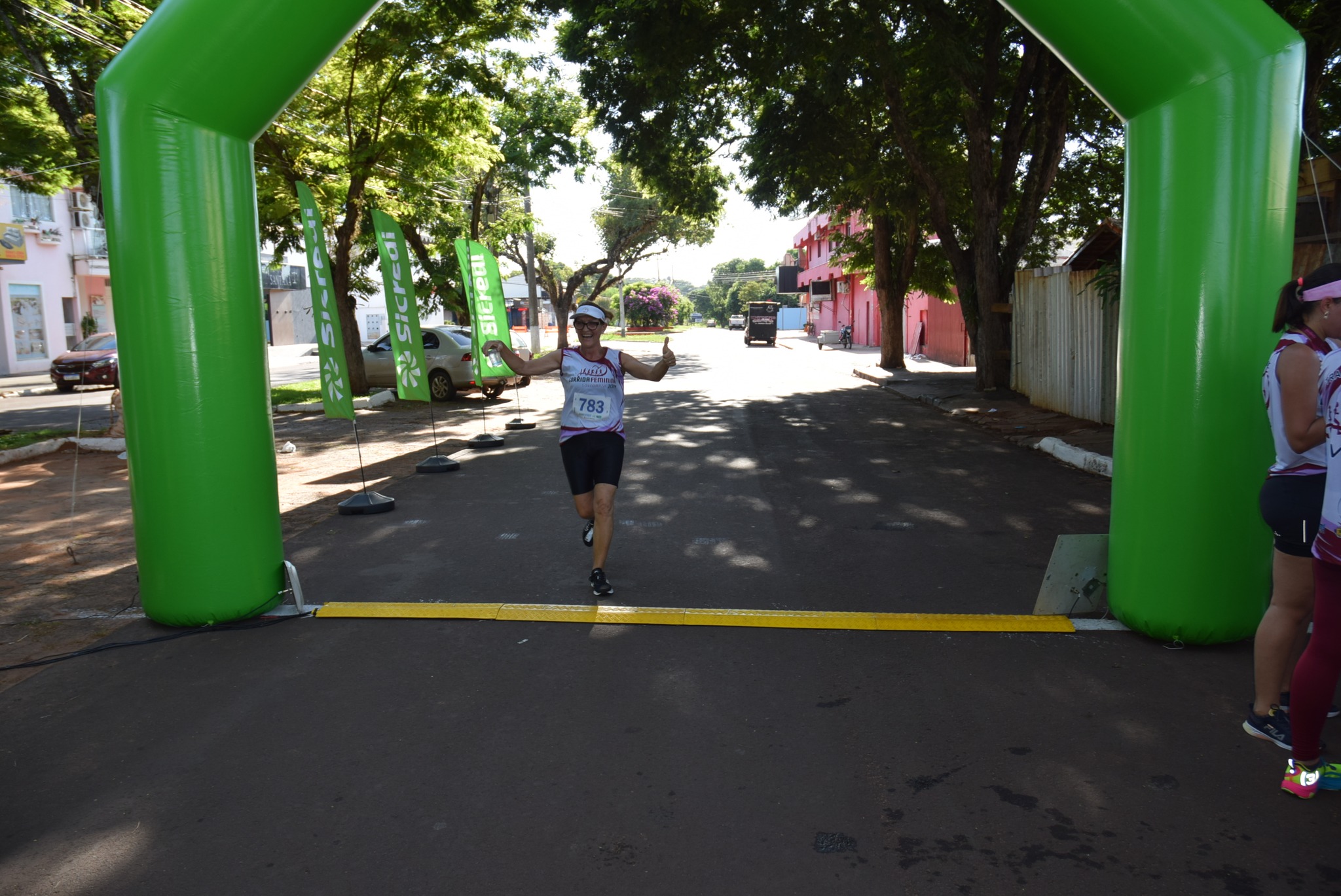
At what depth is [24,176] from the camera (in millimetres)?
15938

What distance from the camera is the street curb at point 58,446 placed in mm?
12477

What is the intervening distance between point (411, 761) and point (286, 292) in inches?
2218

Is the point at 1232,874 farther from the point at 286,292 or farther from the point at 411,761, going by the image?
the point at 286,292

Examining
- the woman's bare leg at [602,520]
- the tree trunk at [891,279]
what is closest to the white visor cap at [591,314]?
the woman's bare leg at [602,520]

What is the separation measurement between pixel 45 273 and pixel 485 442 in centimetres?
2905

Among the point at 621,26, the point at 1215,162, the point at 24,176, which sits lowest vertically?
the point at 1215,162

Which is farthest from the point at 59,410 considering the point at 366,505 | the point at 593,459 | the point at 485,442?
the point at 593,459

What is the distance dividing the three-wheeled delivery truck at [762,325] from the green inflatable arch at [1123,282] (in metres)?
47.1

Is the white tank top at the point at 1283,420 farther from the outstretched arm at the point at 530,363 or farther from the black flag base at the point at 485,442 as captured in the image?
the black flag base at the point at 485,442

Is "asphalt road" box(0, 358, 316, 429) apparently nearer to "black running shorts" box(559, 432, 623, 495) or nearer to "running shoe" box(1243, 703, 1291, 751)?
"black running shorts" box(559, 432, 623, 495)

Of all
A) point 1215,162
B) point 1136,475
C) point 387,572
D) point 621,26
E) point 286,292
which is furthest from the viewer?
point 286,292

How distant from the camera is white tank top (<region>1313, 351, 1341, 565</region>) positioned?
3090 mm

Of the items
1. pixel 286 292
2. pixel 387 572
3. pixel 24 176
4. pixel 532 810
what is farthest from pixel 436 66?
pixel 286 292

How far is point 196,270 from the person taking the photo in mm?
5035
